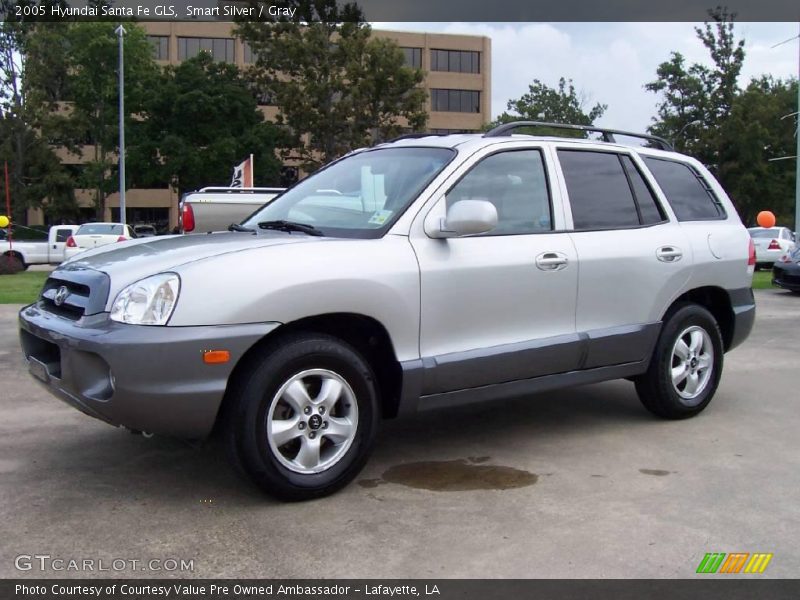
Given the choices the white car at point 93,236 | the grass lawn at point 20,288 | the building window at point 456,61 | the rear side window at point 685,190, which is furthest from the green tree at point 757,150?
the rear side window at point 685,190

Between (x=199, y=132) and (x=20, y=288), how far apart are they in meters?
26.7

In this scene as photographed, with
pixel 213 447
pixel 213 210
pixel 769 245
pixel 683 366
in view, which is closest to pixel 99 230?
pixel 213 210

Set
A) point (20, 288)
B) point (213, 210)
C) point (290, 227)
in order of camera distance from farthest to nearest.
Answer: point (20, 288) → point (213, 210) → point (290, 227)

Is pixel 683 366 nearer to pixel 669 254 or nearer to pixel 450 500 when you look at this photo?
pixel 669 254

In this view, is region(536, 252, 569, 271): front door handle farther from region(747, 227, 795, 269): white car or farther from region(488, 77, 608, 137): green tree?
region(488, 77, 608, 137): green tree

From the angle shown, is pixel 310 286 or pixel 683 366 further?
pixel 683 366

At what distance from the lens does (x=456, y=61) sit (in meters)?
72.4

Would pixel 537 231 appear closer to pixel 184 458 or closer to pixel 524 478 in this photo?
pixel 524 478

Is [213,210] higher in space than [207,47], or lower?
lower

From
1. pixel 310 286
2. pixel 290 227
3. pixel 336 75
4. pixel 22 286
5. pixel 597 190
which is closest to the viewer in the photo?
pixel 310 286

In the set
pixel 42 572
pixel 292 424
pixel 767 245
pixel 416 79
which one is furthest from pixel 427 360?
pixel 416 79

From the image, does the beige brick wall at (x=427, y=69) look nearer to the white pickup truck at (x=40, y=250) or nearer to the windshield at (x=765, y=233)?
the white pickup truck at (x=40, y=250)

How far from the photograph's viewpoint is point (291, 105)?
36.8m

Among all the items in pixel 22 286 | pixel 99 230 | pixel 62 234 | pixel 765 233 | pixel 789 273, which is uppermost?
pixel 765 233
